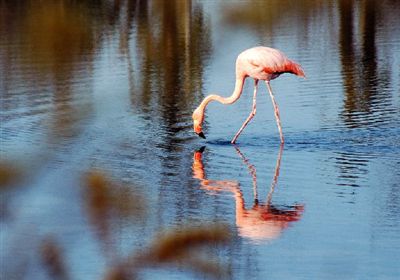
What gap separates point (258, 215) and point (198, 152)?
334cm

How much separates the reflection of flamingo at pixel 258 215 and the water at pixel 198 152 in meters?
0.02

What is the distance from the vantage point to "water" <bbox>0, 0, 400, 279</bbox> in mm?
4246

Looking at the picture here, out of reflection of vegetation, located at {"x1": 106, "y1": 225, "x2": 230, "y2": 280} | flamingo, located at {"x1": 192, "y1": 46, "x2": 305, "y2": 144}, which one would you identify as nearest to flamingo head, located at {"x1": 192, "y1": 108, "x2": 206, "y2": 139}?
flamingo, located at {"x1": 192, "y1": 46, "x2": 305, "y2": 144}

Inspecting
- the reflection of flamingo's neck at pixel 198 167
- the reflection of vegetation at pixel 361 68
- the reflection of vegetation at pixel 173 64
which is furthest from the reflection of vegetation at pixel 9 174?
the reflection of vegetation at pixel 361 68

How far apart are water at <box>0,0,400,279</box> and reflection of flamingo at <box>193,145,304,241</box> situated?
0.07ft

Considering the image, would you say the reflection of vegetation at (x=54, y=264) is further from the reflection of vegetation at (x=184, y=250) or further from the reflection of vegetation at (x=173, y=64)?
the reflection of vegetation at (x=173, y=64)

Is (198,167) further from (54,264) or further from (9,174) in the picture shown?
(54,264)

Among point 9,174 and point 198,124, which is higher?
point 9,174

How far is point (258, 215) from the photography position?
934 centimetres

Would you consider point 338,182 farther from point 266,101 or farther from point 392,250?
point 266,101

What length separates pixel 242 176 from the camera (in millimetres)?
11164

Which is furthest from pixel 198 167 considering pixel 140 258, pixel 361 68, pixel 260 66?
pixel 361 68

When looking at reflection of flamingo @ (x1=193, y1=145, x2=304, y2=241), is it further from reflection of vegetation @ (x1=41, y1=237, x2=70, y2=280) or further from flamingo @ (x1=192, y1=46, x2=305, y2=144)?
reflection of vegetation @ (x1=41, y1=237, x2=70, y2=280)

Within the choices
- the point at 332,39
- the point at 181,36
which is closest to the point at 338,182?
the point at 181,36
